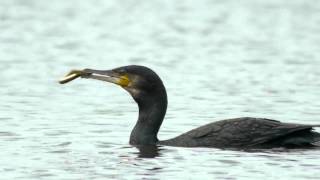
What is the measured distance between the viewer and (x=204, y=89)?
2538 centimetres

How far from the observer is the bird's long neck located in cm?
1905

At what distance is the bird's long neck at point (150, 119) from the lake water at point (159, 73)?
11.6 inches

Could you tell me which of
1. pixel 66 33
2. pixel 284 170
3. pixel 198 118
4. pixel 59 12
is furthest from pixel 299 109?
pixel 59 12

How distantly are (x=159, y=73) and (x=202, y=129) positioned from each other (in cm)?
952

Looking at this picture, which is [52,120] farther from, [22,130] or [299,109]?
[299,109]

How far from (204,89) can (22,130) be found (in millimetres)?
6143

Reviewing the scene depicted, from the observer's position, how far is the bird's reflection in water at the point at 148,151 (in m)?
18.2

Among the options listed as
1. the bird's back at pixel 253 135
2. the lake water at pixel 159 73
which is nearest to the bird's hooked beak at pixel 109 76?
the lake water at pixel 159 73

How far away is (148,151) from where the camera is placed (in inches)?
729

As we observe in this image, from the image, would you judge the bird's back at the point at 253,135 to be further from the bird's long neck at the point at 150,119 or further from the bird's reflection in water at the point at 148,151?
the bird's long neck at the point at 150,119

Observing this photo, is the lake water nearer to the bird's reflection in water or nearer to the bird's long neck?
the bird's reflection in water

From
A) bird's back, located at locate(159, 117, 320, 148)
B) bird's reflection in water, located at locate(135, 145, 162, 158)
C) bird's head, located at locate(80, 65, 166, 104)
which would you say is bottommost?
bird's reflection in water, located at locate(135, 145, 162, 158)

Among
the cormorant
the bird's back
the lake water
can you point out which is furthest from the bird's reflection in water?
the bird's back

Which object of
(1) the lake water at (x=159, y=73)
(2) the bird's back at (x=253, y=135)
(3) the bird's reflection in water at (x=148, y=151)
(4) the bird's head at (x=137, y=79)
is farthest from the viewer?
(4) the bird's head at (x=137, y=79)
